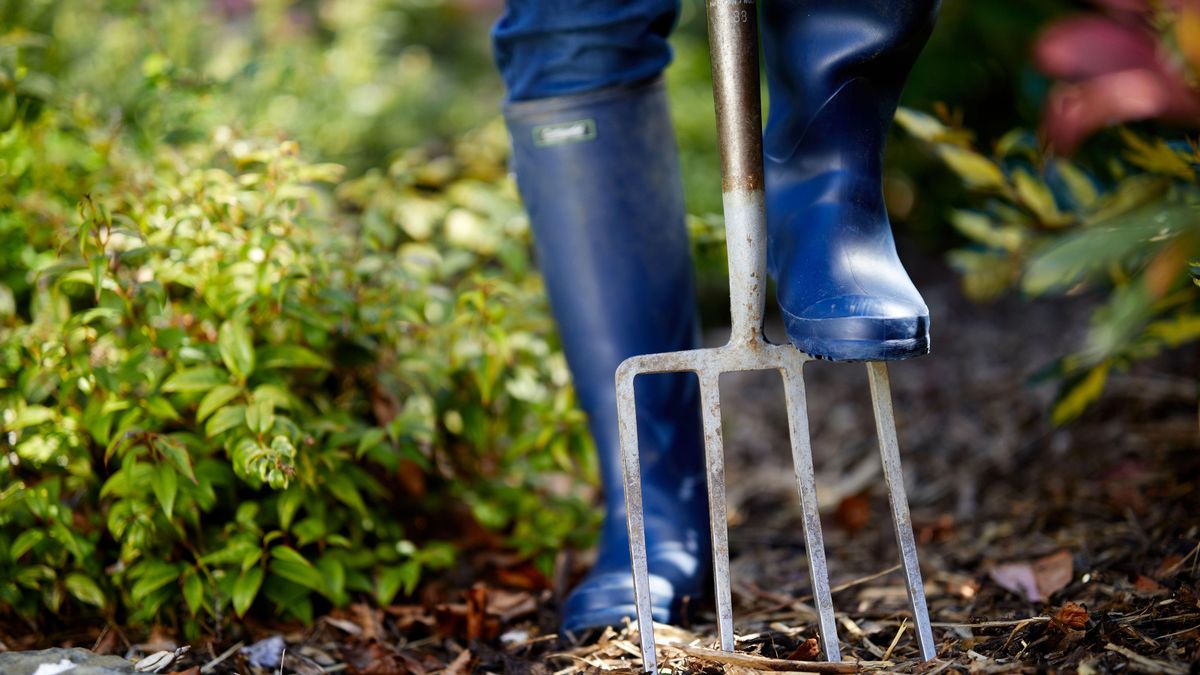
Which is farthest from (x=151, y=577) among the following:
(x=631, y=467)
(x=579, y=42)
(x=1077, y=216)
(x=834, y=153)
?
(x=1077, y=216)

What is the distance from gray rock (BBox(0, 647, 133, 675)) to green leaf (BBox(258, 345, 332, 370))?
40 centimetres

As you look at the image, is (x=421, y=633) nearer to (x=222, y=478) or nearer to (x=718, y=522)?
(x=222, y=478)

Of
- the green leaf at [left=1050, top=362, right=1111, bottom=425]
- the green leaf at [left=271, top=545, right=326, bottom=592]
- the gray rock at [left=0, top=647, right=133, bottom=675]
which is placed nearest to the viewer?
the gray rock at [left=0, top=647, right=133, bottom=675]

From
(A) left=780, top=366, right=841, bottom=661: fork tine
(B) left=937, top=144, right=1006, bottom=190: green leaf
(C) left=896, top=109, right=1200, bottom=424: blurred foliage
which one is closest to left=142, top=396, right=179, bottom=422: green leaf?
(A) left=780, top=366, right=841, bottom=661: fork tine

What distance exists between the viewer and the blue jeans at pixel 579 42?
1.26 metres

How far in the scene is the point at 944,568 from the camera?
4.67 ft

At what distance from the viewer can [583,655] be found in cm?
119

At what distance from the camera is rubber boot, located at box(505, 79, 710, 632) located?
4.28ft

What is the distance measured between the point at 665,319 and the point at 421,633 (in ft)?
1.87

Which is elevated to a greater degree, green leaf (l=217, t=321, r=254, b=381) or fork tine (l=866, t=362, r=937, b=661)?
green leaf (l=217, t=321, r=254, b=381)

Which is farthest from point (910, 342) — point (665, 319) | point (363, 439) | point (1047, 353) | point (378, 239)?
point (1047, 353)

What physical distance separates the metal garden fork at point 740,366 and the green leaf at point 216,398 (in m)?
0.49

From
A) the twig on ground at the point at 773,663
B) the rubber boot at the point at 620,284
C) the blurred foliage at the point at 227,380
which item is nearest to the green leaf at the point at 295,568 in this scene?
the blurred foliage at the point at 227,380

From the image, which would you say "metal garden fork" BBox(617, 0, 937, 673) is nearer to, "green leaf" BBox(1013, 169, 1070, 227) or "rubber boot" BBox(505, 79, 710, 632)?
"rubber boot" BBox(505, 79, 710, 632)
